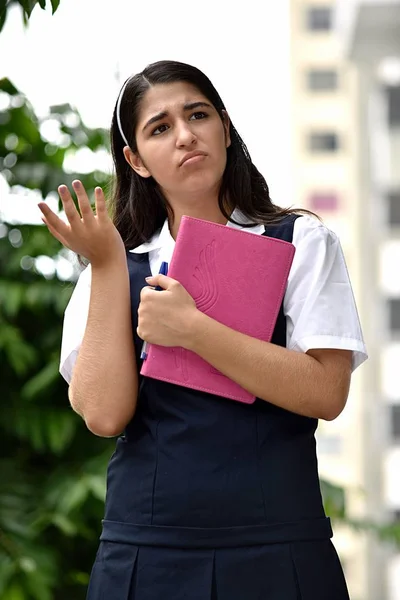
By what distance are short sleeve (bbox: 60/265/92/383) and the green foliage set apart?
41.0 inches

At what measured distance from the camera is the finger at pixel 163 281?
1.40 metres

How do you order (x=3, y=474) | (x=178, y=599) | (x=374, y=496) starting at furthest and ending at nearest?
(x=374, y=496) → (x=3, y=474) → (x=178, y=599)

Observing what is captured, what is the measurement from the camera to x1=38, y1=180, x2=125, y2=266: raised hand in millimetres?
1413

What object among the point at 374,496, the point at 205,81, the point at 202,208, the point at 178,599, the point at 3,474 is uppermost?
the point at 205,81

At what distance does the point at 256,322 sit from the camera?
57.1 inches

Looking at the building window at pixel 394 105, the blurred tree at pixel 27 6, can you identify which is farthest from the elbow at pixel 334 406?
the building window at pixel 394 105

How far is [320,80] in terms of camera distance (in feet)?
106

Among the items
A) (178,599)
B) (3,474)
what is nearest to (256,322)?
(178,599)

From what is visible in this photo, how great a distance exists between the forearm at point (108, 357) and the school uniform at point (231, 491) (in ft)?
0.11

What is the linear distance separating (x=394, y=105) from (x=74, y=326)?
19332 millimetres

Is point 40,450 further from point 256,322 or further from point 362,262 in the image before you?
point 362,262

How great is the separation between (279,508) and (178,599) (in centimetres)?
17

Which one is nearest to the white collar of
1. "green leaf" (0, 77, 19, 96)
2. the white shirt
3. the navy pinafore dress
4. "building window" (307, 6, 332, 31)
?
the white shirt

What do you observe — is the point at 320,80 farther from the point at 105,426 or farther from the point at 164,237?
the point at 105,426
